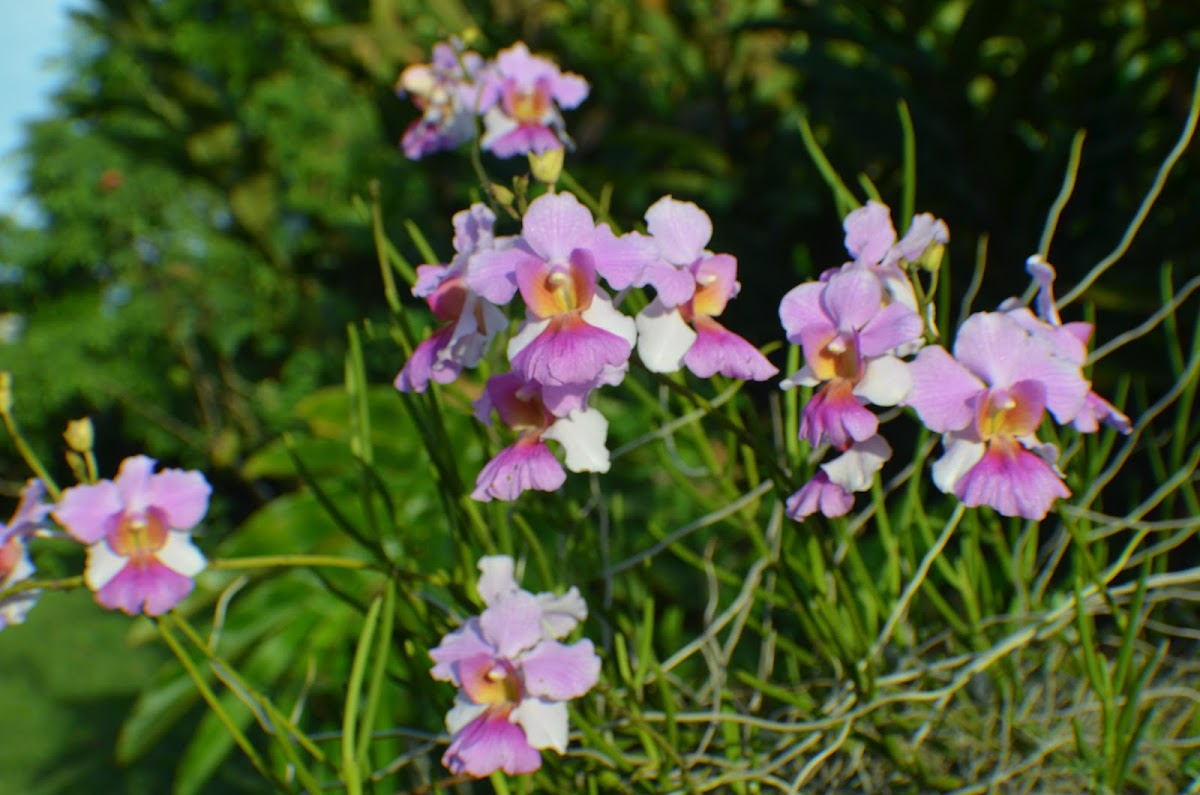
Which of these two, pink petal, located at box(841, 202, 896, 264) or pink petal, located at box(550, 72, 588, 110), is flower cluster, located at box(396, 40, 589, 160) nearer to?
pink petal, located at box(550, 72, 588, 110)

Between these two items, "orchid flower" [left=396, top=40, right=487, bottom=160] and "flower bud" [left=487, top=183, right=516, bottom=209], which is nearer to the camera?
"flower bud" [left=487, top=183, right=516, bottom=209]

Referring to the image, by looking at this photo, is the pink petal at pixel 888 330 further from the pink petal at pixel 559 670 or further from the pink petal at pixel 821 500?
the pink petal at pixel 559 670

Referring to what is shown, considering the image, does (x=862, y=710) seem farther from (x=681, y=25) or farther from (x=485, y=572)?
(x=681, y=25)

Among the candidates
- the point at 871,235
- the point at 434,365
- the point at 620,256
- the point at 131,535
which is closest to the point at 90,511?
the point at 131,535

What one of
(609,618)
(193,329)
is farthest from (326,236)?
(609,618)

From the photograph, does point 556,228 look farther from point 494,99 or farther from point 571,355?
point 494,99

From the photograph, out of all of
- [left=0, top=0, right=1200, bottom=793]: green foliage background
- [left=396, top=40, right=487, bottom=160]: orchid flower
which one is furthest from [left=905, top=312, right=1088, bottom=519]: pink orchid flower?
[left=396, top=40, right=487, bottom=160]: orchid flower
